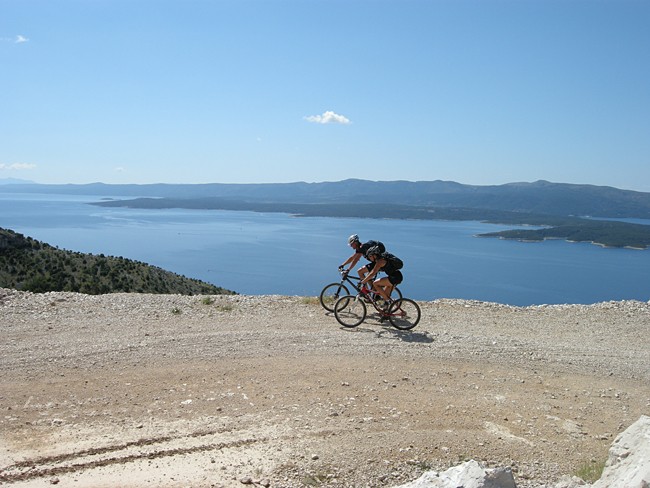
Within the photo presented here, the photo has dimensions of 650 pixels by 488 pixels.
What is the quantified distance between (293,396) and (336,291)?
4.32m

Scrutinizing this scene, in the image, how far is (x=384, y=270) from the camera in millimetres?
10102

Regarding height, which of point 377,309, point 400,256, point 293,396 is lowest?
point 400,256

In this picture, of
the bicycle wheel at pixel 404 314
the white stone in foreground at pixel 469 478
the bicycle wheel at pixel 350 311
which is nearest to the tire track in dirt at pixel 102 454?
the white stone in foreground at pixel 469 478

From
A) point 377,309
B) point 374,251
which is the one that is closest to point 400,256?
point 377,309

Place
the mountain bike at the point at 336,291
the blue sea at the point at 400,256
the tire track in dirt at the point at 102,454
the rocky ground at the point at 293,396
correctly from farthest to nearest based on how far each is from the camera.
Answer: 1. the blue sea at the point at 400,256
2. the mountain bike at the point at 336,291
3. the rocky ground at the point at 293,396
4. the tire track in dirt at the point at 102,454

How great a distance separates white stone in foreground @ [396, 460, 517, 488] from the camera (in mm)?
3797

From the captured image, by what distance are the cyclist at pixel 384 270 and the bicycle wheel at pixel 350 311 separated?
0.45 meters

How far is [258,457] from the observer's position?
5117 mm

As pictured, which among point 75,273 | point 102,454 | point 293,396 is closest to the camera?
point 102,454

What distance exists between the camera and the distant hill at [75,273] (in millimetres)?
28078

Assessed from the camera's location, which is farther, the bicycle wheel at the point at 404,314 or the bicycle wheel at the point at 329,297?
the bicycle wheel at the point at 329,297

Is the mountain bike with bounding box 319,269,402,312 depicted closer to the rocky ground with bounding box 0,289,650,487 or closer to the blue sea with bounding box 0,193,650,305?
the rocky ground with bounding box 0,289,650,487

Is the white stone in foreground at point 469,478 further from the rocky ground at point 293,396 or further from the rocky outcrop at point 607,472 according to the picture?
the rocky ground at point 293,396

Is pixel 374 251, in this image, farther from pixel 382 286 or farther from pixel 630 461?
pixel 630 461
